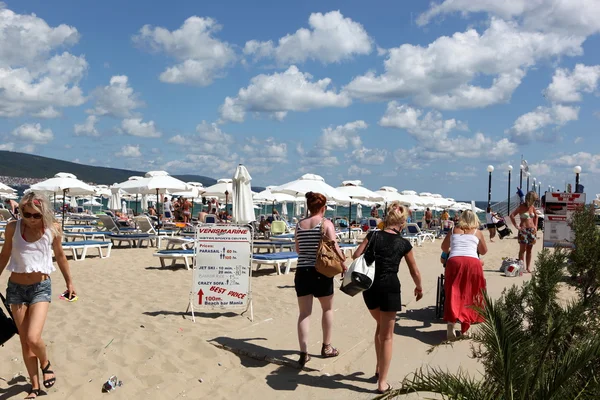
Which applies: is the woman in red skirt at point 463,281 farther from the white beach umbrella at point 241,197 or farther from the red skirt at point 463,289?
the white beach umbrella at point 241,197

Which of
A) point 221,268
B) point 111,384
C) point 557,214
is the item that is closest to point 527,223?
point 557,214

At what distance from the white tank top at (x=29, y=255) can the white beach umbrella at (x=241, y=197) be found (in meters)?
10.1

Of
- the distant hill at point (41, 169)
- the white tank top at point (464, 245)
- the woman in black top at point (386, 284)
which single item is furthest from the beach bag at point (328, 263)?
the distant hill at point (41, 169)

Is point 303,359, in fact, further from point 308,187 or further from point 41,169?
point 41,169

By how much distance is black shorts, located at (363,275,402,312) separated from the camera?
12.6 feet

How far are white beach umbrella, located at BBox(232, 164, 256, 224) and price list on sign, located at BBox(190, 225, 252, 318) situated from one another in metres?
7.62

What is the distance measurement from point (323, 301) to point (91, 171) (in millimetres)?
203614

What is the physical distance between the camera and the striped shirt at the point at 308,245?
444 centimetres

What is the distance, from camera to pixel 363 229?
2183 cm

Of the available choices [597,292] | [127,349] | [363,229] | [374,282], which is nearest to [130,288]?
[127,349]

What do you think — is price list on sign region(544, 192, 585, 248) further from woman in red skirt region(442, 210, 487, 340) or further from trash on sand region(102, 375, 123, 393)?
trash on sand region(102, 375, 123, 393)

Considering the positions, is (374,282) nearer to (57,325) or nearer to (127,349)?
(127,349)

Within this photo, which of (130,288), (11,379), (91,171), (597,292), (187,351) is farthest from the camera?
(91,171)

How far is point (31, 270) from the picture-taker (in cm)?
355
